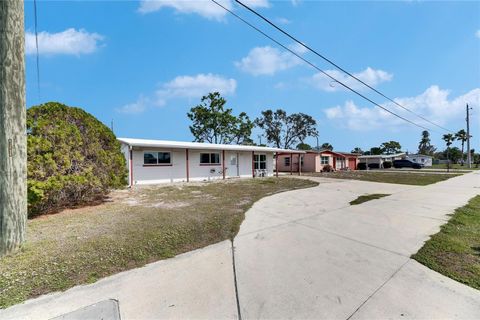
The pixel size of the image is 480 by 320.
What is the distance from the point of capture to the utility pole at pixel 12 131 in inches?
147

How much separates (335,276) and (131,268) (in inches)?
118

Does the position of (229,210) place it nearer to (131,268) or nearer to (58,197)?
(131,268)

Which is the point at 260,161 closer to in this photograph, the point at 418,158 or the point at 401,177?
the point at 401,177

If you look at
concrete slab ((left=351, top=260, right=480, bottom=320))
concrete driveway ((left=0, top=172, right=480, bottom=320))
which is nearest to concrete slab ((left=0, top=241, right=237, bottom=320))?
concrete driveway ((left=0, top=172, right=480, bottom=320))

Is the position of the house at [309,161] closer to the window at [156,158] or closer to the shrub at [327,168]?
the shrub at [327,168]

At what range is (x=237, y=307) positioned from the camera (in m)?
2.65

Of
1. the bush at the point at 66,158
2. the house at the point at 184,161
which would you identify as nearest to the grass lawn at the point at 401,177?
the house at the point at 184,161

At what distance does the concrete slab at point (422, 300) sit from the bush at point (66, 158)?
7529 millimetres

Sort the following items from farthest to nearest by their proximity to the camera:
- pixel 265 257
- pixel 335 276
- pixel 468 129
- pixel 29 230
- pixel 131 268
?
pixel 468 129
pixel 29 230
pixel 265 257
pixel 131 268
pixel 335 276

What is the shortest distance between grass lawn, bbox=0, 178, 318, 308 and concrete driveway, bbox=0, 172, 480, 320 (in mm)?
327

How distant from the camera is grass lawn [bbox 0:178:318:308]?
3.21 metres

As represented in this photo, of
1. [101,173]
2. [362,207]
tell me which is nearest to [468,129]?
[362,207]

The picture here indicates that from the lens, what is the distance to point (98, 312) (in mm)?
2561

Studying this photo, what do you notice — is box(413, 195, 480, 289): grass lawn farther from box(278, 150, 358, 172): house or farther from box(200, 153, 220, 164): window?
box(278, 150, 358, 172): house
